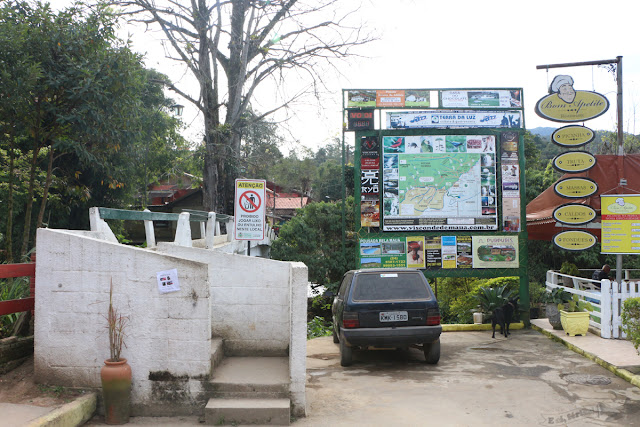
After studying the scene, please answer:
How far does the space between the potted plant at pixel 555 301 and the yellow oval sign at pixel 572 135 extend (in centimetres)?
330

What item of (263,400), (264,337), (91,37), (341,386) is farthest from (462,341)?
(91,37)

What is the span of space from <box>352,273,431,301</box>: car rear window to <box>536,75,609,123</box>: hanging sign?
19.3ft

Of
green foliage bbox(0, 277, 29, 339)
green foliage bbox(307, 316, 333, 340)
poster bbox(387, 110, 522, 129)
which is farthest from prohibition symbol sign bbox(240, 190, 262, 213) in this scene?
green foliage bbox(307, 316, 333, 340)

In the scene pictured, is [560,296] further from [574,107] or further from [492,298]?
[574,107]

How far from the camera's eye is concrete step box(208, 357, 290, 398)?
19.5 feet

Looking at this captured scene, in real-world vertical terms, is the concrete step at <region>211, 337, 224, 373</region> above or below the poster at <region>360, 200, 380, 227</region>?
below

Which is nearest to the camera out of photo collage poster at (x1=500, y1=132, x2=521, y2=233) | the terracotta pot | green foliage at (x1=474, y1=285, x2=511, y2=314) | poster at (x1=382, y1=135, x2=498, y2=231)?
the terracotta pot

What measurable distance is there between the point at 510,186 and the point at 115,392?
10.5 metres

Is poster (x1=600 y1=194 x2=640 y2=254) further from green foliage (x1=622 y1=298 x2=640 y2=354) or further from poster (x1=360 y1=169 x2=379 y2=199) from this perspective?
poster (x1=360 y1=169 x2=379 y2=199)

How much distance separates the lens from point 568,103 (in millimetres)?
12273

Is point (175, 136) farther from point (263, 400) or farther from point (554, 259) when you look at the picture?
point (263, 400)

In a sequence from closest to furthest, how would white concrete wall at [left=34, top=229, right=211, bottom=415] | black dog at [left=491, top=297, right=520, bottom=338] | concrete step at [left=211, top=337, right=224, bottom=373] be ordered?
1. white concrete wall at [left=34, top=229, right=211, bottom=415]
2. concrete step at [left=211, top=337, right=224, bottom=373]
3. black dog at [left=491, top=297, right=520, bottom=338]

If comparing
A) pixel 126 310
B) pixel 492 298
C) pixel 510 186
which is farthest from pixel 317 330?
pixel 126 310

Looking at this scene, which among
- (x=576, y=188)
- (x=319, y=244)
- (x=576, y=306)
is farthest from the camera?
(x=319, y=244)
